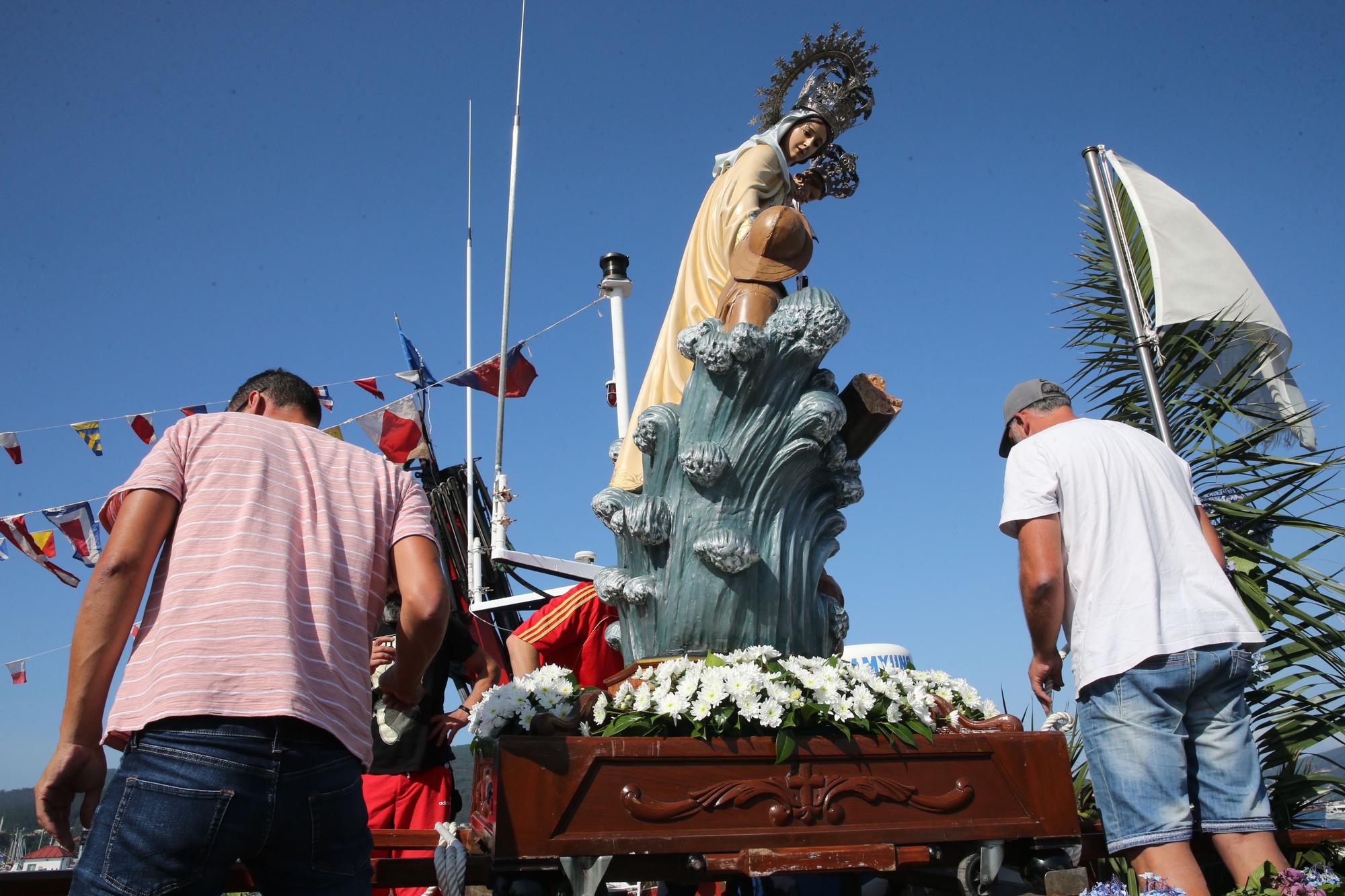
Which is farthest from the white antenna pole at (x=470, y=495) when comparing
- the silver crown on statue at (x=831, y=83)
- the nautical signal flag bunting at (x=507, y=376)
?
the silver crown on statue at (x=831, y=83)

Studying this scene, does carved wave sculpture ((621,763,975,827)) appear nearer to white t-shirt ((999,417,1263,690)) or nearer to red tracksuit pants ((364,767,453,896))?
white t-shirt ((999,417,1263,690))

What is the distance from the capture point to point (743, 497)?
3.42 meters

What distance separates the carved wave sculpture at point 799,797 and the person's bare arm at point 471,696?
147cm

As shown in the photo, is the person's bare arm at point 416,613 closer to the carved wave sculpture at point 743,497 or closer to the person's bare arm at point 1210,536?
the carved wave sculpture at point 743,497

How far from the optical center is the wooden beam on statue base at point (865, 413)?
3.74 metres

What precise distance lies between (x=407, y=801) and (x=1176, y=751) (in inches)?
113

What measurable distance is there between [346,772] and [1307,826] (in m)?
4.17

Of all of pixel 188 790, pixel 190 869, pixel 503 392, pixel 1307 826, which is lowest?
pixel 1307 826

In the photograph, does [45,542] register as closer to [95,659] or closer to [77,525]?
[77,525]

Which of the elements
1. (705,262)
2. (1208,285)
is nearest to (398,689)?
(705,262)

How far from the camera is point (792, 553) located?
3.47 m

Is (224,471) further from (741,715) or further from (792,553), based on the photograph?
(792,553)

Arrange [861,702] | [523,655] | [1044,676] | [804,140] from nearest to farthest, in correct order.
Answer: [861,702] → [1044,676] → [523,655] → [804,140]

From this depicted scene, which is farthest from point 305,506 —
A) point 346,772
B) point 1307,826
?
point 1307,826
